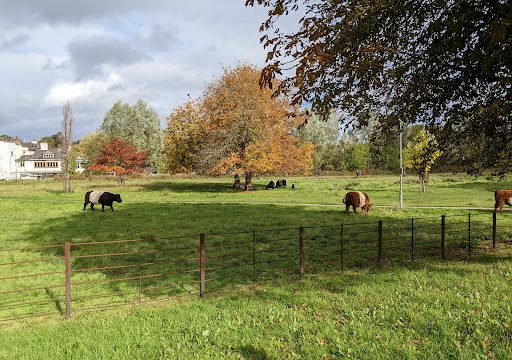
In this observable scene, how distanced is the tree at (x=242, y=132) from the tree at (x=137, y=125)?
4372cm

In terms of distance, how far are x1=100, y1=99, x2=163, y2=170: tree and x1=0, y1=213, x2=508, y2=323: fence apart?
247 feet

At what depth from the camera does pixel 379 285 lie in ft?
30.2

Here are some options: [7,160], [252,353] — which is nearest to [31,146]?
[7,160]

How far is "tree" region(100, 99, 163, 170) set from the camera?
88.1 meters

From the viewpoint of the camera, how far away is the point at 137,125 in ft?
293

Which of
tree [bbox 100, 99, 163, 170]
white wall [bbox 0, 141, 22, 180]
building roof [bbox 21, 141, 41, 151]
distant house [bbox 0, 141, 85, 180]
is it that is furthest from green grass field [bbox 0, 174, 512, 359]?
building roof [bbox 21, 141, 41, 151]

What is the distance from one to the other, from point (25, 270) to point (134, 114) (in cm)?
8254

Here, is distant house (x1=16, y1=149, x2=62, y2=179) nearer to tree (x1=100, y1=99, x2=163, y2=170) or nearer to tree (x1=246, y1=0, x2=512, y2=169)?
tree (x1=100, y1=99, x2=163, y2=170)

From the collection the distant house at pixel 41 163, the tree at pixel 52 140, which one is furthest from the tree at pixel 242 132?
the tree at pixel 52 140

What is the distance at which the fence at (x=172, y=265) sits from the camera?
30.4ft

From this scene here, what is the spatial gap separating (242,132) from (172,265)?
101 ft

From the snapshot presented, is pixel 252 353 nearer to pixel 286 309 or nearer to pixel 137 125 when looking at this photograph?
pixel 286 309

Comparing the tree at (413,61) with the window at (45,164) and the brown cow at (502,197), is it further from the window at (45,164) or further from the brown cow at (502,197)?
the window at (45,164)

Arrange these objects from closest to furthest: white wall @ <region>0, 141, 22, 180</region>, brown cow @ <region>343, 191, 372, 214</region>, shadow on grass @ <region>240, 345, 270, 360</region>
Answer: shadow on grass @ <region>240, 345, 270, 360</region>
brown cow @ <region>343, 191, 372, 214</region>
white wall @ <region>0, 141, 22, 180</region>
